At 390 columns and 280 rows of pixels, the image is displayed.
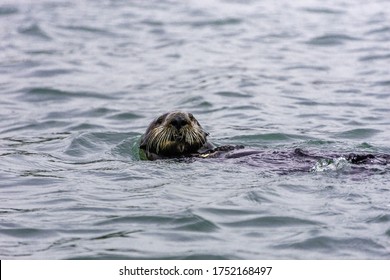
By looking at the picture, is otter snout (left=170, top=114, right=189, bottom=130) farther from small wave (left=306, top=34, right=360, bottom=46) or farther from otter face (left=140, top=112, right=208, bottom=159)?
small wave (left=306, top=34, right=360, bottom=46)

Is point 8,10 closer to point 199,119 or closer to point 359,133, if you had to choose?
point 199,119

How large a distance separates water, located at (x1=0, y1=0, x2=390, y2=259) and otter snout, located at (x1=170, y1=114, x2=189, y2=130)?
1.44ft

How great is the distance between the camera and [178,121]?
30.4ft

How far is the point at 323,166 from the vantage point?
870cm

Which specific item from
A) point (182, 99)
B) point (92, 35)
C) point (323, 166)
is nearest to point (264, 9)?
point (92, 35)

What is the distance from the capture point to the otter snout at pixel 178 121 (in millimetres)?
9273

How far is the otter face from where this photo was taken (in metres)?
9.31

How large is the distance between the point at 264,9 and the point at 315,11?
3.56ft

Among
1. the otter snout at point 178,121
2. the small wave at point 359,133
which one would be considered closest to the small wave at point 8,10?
the small wave at point 359,133

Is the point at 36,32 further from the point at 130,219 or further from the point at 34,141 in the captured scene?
the point at 130,219

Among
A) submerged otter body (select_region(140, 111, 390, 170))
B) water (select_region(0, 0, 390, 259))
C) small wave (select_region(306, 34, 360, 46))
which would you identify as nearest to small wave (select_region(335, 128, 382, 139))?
water (select_region(0, 0, 390, 259))

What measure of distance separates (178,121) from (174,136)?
0.18 m

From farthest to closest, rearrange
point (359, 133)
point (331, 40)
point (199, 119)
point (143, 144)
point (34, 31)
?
point (34, 31), point (331, 40), point (199, 119), point (359, 133), point (143, 144)

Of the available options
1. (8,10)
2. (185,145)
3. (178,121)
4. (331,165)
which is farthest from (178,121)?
(8,10)
